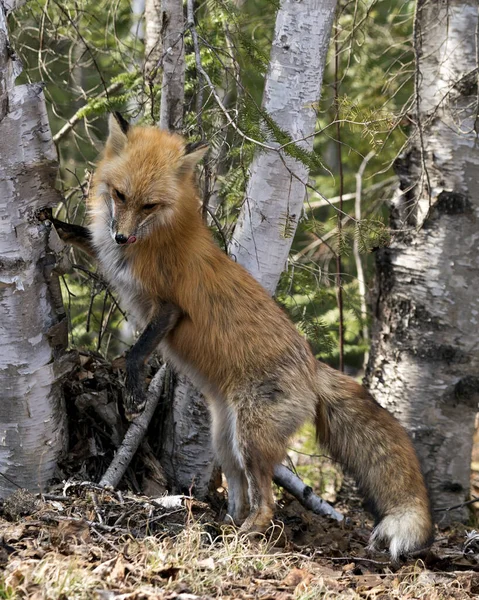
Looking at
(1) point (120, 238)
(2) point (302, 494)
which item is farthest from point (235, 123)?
(2) point (302, 494)

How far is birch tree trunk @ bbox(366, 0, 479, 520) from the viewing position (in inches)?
258

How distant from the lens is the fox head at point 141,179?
482cm

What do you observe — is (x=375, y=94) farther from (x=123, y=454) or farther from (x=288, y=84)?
(x=123, y=454)

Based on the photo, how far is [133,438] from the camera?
5.70 metres

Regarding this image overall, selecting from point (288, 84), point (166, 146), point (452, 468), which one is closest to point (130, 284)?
point (166, 146)

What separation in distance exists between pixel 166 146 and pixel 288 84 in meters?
1.07

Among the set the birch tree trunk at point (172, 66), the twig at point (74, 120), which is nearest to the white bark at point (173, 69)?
the birch tree trunk at point (172, 66)

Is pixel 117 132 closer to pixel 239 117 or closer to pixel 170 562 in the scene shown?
pixel 239 117

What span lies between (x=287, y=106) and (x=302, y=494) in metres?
3.31

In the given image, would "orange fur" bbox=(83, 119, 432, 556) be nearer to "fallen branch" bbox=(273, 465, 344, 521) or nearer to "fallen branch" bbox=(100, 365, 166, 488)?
"fallen branch" bbox=(100, 365, 166, 488)

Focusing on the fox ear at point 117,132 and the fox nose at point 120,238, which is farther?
the fox ear at point 117,132

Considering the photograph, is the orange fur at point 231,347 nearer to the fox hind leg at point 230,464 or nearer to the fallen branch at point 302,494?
the fox hind leg at point 230,464

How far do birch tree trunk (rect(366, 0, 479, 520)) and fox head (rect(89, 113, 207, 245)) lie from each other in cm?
245

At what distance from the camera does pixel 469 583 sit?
435 centimetres
